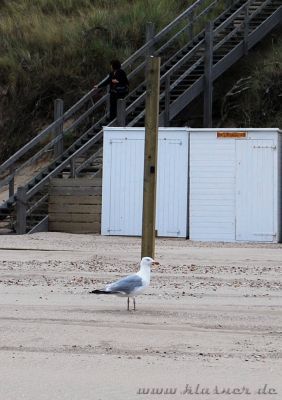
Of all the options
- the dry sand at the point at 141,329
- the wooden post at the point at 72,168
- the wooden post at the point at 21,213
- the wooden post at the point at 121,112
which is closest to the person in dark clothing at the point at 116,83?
the wooden post at the point at 121,112

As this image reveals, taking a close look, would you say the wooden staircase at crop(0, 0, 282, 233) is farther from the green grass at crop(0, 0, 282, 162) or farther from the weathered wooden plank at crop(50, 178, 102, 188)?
the green grass at crop(0, 0, 282, 162)

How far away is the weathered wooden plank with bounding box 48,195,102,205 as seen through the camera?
21.9 m

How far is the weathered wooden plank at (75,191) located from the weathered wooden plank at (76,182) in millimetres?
60

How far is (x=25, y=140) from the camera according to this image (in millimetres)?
26906

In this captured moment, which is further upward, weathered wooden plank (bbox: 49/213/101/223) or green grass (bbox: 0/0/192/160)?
green grass (bbox: 0/0/192/160)

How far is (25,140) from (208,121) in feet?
15.6

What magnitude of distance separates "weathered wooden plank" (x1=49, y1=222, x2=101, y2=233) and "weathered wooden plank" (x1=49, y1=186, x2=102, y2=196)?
1.86 feet

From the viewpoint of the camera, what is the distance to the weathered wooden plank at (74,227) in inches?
860

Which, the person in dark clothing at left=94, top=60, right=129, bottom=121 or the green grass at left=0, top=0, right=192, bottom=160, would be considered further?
the green grass at left=0, top=0, right=192, bottom=160

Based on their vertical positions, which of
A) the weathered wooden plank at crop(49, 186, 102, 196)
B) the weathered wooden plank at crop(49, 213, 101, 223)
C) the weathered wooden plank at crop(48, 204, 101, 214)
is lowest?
the weathered wooden plank at crop(49, 213, 101, 223)

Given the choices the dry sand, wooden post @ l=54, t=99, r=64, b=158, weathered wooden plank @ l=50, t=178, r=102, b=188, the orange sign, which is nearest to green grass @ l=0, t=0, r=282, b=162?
wooden post @ l=54, t=99, r=64, b=158

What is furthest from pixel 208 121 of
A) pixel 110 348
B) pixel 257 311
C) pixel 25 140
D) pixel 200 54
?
pixel 110 348

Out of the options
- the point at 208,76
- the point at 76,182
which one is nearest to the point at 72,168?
the point at 76,182

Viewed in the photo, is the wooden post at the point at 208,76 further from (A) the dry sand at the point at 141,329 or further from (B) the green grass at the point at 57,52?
(A) the dry sand at the point at 141,329
